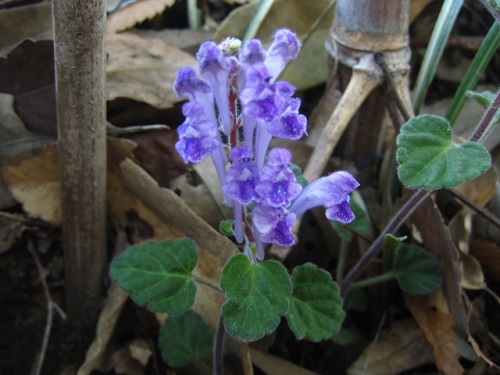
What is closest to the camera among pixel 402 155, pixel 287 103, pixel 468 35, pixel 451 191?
pixel 287 103

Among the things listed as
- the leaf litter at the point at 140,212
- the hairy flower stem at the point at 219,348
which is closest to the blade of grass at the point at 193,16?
the leaf litter at the point at 140,212

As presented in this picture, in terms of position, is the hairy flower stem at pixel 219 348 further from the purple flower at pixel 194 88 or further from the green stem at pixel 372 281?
the purple flower at pixel 194 88

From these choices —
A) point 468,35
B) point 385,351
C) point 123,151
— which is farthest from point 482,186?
point 123,151

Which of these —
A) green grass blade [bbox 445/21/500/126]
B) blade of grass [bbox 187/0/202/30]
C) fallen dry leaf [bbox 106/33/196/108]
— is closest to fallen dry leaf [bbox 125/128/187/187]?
fallen dry leaf [bbox 106/33/196/108]

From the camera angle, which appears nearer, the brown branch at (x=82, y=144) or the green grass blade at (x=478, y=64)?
the brown branch at (x=82, y=144)

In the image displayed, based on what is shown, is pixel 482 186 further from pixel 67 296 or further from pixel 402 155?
pixel 67 296

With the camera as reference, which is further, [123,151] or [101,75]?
[123,151]

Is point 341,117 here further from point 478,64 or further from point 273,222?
point 273,222
